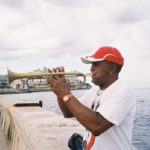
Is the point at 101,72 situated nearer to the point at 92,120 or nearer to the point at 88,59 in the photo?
the point at 88,59

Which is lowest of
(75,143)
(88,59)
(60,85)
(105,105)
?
(75,143)

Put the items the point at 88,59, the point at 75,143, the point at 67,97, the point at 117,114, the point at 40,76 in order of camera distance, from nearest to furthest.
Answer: the point at 117,114, the point at 67,97, the point at 88,59, the point at 40,76, the point at 75,143

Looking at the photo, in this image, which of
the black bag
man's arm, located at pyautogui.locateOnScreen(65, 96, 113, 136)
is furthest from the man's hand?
the black bag

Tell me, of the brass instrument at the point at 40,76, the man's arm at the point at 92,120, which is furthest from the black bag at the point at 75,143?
the man's arm at the point at 92,120

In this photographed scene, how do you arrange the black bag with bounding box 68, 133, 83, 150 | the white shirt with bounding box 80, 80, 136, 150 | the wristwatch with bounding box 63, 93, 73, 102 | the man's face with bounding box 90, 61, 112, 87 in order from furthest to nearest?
the black bag with bounding box 68, 133, 83, 150, the man's face with bounding box 90, 61, 112, 87, the wristwatch with bounding box 63, 93, 73, 102, the white shirt with bounding box 80, 80, 136, 150

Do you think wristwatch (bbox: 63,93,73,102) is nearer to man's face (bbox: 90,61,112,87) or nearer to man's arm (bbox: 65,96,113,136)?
man's arm (bbox: 65,96,113,136)

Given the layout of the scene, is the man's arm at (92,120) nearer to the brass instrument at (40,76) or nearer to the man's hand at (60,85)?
the man's hand at (60,85)

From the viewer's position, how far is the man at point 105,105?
9.88 ft

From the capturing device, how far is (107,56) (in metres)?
3.24

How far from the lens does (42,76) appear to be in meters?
3.54

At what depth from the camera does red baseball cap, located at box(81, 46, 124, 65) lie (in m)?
3.24

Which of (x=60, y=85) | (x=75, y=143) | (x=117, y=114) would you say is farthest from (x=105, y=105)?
(x=75, y=143)

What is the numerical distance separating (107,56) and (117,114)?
1.72ft

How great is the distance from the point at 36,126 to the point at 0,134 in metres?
5.44
